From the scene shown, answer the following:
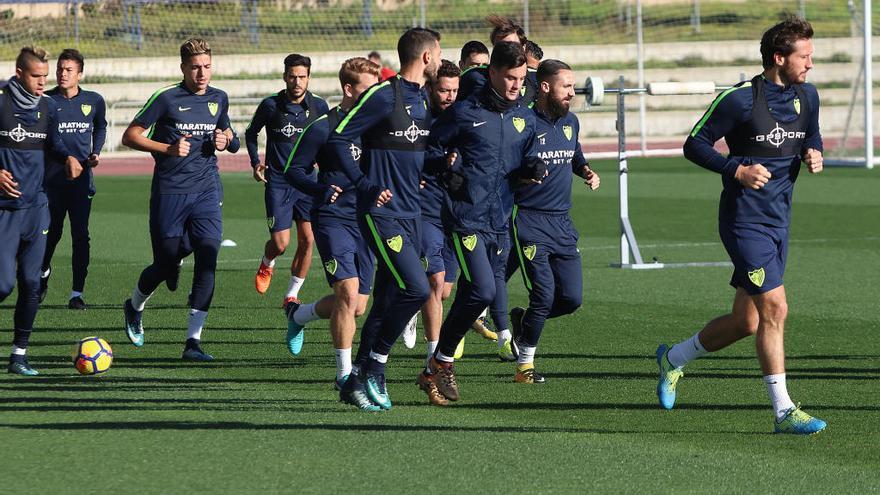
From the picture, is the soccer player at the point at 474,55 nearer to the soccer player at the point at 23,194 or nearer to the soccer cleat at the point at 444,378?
the soccer cleat at the point at 444,378

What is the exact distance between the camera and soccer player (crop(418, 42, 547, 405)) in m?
8.66

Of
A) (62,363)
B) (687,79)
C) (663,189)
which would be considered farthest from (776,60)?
(687,79)

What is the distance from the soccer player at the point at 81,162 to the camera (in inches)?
538

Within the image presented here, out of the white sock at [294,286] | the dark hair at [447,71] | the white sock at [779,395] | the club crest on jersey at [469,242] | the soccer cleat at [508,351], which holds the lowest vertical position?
the white sock at [294,286]

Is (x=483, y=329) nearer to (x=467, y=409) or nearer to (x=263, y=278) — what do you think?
(x=467, y=409)

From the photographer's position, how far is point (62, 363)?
1040 cm

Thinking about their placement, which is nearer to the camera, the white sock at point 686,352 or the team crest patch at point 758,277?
the team crest patch at point 758,277

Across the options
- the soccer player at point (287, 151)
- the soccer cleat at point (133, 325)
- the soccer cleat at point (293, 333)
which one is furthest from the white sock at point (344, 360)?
the soccer player at point (287, 151)

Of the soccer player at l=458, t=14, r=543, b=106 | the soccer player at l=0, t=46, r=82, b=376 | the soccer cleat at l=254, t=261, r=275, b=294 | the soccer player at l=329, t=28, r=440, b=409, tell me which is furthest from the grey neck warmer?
the soccer cleat at l=254, t=261, r=275, b=294

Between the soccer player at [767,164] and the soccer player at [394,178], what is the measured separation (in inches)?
57.8

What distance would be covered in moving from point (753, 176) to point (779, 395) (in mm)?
1062

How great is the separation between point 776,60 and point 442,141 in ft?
6.20

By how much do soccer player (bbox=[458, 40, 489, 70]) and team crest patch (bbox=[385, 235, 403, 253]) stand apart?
2.44 metres

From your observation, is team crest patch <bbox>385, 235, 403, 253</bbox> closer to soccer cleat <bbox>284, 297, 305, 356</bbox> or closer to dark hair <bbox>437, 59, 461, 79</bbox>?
dark hair <bbox>437, 59, 461, 79</bbox>
